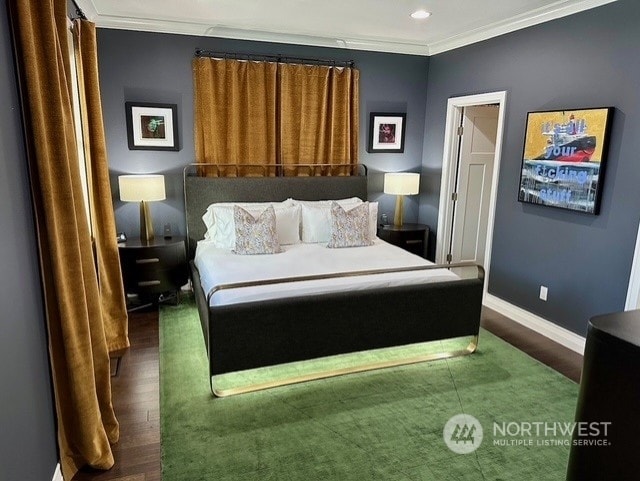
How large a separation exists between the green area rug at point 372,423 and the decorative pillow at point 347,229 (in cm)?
134

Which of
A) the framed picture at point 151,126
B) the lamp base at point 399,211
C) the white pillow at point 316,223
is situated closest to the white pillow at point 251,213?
the white pillow at point 316,223

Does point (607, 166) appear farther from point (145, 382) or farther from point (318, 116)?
point (145, 382)

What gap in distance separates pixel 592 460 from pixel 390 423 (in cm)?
192

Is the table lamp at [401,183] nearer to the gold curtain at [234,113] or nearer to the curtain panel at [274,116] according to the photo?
the curtain panel at [274,116]

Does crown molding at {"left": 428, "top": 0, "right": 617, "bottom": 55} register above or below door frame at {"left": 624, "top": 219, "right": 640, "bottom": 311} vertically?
above

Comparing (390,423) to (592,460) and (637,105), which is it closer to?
(592,460)

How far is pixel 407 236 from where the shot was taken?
4.83m

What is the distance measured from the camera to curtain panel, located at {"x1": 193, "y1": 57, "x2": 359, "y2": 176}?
427 centimetres

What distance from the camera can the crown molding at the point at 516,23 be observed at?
10.6 feet

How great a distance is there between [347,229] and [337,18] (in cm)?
188

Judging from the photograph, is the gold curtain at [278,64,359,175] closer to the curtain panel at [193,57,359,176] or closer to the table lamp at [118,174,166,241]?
the curtain panel at [193,57,359,176]

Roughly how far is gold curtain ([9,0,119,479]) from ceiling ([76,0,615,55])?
1765 mm

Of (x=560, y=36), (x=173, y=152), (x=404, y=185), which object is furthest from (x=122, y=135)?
(x=560, y=36)
